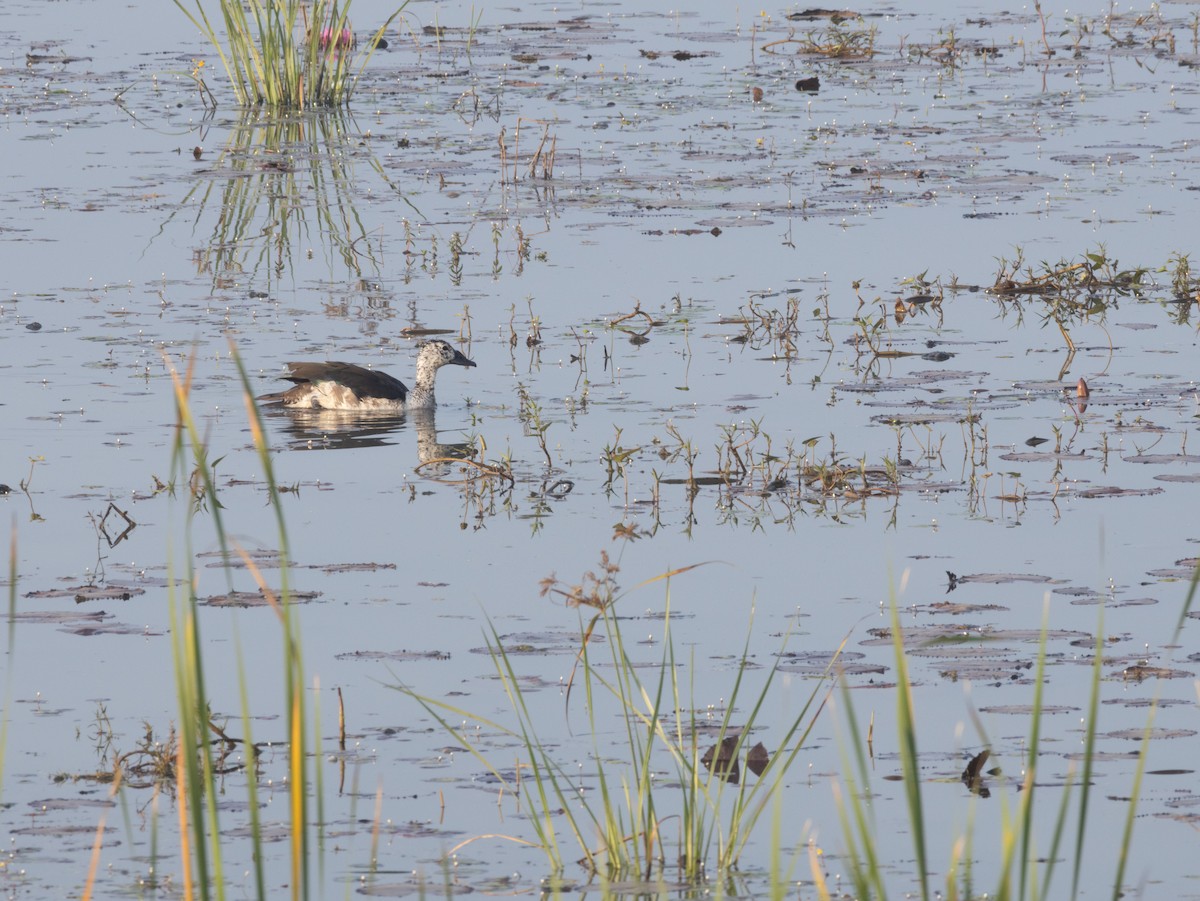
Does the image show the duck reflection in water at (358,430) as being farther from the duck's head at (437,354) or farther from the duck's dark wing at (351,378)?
the duck's head at (437,354)

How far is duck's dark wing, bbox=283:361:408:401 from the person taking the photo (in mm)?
10938

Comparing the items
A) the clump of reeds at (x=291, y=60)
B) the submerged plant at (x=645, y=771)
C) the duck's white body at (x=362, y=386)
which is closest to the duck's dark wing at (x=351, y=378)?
the duck's white body at (x=362, y=386)

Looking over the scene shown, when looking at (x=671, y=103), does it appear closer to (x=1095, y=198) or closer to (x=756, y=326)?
(x=1095, y=198)

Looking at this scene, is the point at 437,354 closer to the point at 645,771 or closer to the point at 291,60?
the point at 645,771

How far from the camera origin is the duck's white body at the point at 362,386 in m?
11.0

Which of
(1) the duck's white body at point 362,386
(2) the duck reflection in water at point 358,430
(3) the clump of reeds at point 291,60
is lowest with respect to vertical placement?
(2) the duck reflection in water at point 358,430

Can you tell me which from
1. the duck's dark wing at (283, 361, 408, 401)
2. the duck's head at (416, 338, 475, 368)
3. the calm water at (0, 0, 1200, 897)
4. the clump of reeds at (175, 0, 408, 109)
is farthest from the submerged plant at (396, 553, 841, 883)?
the clump of reeds at (175, 0, 408, 109)

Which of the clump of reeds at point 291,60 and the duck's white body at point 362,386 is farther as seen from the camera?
the clump of reeds at point 291,60

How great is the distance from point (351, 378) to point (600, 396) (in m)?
1.22

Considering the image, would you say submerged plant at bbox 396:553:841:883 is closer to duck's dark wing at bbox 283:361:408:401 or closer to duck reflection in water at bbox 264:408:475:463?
duck reflection in water at bbox 264:408:475:463

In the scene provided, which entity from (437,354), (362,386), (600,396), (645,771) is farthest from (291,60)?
(645,771)

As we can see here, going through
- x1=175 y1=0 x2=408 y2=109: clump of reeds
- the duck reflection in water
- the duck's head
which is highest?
x1=175 y1=0 x2=408 y2=109: clump of reeds

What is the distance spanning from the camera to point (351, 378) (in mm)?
10953

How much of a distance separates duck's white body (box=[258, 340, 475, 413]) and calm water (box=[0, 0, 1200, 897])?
0.25m
